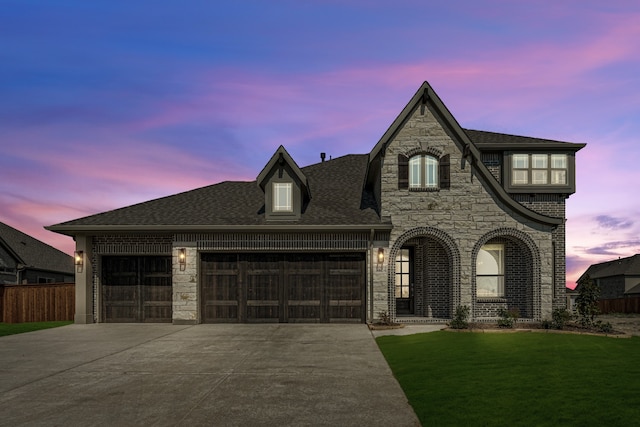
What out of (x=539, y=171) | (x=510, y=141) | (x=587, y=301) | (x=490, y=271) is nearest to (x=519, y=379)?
(x=587, y=301)

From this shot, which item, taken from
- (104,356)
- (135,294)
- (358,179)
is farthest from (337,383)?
(358,179)

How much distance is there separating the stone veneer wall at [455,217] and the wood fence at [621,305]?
1708 cm

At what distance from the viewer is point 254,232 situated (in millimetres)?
18422

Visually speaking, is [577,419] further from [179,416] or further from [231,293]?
[231,293]

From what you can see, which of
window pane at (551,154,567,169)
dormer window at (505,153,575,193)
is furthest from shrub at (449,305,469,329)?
window pane at (551,154,567,169)

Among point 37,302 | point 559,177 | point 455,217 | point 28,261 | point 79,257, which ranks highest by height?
point 559,177

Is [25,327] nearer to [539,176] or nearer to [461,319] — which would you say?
[461,319]

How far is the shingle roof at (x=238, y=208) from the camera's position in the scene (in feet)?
61.0

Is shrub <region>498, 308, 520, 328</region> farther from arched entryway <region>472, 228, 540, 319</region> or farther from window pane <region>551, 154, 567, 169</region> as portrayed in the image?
window pane <region>551, 154, 567, 169</region>

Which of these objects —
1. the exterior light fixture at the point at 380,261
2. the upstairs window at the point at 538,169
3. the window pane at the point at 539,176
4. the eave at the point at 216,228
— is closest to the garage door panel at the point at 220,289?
the eave at the point at 216,228

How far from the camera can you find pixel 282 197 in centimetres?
1903

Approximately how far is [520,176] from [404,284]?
6.64 metres

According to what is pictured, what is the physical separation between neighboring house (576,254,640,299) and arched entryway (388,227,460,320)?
35.3m

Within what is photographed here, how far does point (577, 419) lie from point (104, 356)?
1036cm
